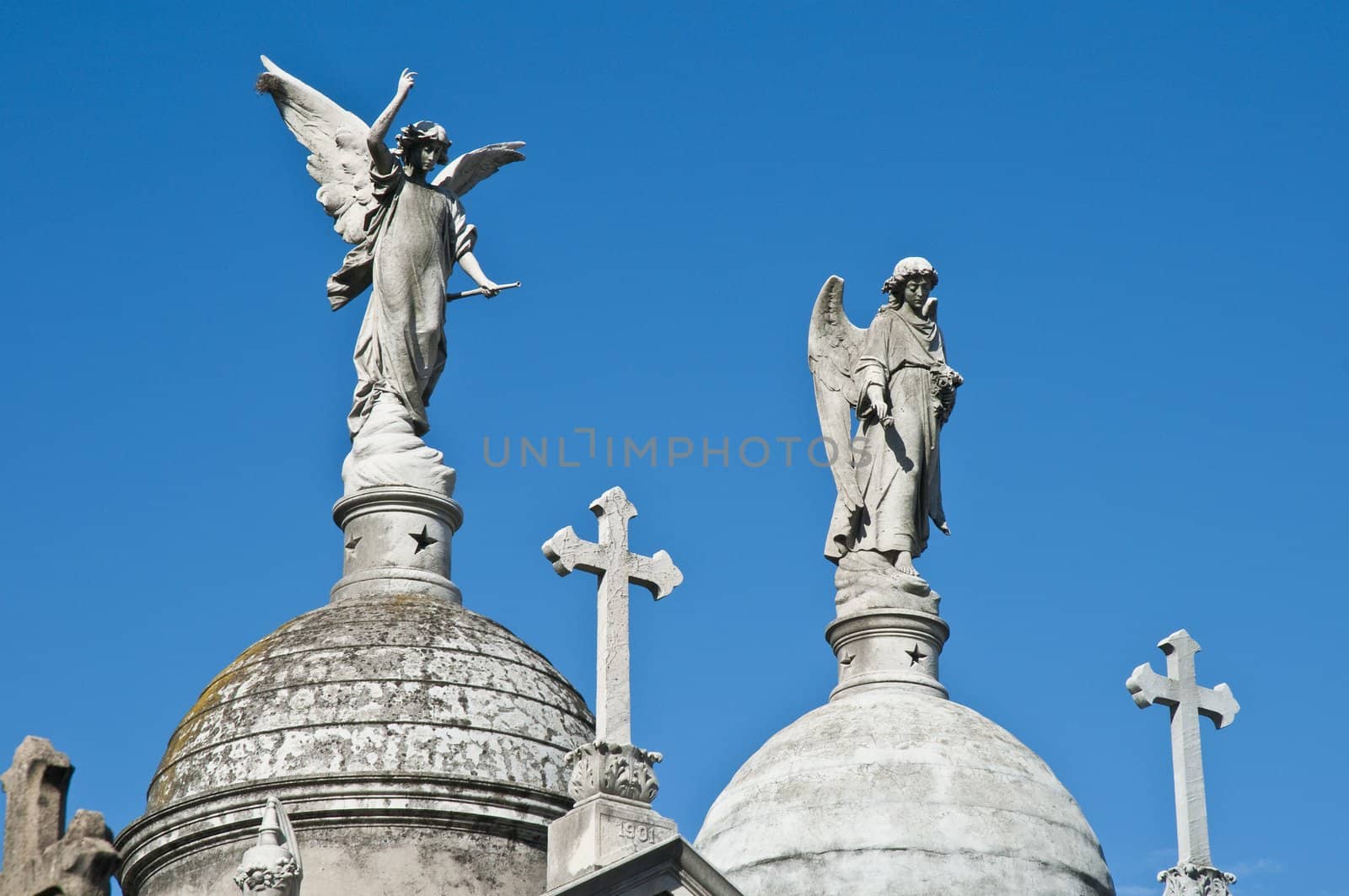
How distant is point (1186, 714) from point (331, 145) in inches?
300

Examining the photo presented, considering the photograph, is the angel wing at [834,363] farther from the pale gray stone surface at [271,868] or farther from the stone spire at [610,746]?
the pale gray stone surface at [271,868]

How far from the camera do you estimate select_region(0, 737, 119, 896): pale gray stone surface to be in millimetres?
12086

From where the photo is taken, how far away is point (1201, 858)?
17.7 m

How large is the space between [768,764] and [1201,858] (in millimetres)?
2921

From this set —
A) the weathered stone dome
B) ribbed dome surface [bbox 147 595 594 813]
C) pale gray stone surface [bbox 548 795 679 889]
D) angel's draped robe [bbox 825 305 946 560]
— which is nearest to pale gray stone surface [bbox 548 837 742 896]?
pale gray stone surface [bbox 548 795 679 889]

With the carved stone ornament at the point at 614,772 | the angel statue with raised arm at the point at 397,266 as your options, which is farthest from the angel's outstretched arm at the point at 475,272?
the carved stone ornament at the point at 614,772

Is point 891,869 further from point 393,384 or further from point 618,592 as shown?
point 393,384

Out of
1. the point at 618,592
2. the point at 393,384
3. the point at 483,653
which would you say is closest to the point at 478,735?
the point at 483,653

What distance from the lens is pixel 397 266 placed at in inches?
836

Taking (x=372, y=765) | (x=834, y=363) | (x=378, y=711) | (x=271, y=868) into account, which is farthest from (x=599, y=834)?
(x=834, y=363)

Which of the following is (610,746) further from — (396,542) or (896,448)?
(896,448)

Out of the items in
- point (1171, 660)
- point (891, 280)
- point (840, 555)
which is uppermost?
point (891, 280)

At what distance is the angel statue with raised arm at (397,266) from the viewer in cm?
2081

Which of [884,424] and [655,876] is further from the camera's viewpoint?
[884,424]
